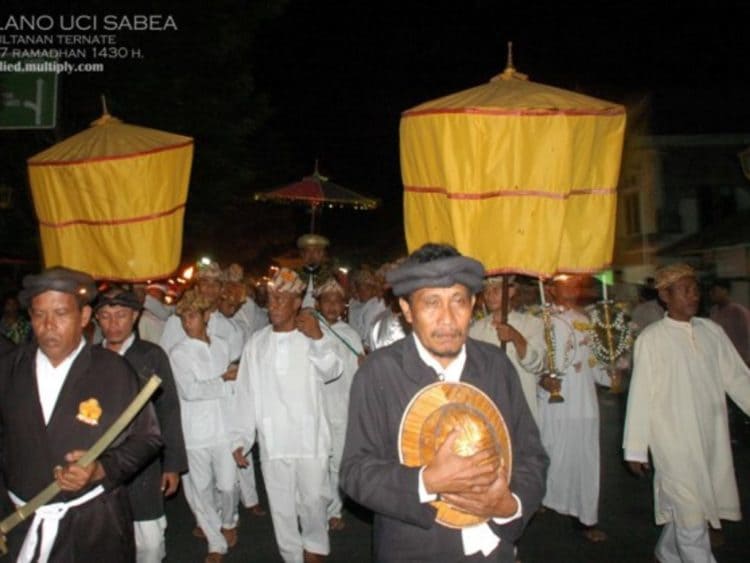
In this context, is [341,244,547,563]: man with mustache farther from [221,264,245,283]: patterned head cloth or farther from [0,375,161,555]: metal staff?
[221,264,245,283]: patterned head cloth

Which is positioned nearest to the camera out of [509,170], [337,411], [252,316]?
[509,170]

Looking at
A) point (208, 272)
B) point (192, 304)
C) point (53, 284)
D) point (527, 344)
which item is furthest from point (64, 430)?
point (208, 272)

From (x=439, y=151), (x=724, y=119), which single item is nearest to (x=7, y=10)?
(x=439, y=151)

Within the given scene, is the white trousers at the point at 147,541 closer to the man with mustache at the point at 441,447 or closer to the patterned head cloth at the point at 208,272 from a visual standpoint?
the man with mustache at the point at 441,447

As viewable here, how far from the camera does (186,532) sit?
7793 mm

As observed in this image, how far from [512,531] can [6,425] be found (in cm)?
242

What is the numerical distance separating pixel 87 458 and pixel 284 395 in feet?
8.98

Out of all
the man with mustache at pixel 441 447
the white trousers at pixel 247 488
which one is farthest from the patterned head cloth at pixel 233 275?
the man with mustache at pixel 441 447

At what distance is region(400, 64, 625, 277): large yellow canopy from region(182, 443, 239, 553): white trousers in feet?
9.39

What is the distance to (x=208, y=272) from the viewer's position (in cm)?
844

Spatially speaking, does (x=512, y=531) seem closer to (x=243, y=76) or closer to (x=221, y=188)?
(x=221, y=188)

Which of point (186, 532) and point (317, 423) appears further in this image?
point (186, 532)

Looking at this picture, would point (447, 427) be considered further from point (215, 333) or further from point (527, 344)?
point (215, 333)

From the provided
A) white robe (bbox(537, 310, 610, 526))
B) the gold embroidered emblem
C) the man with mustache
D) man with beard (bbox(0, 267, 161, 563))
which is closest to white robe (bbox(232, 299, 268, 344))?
white robe (bbox(537, 310, 610, 526))
